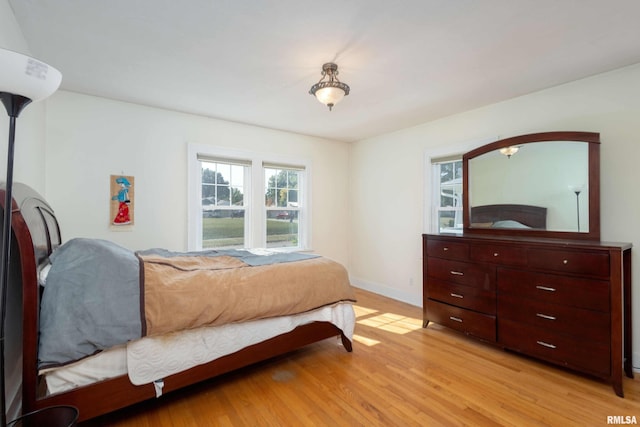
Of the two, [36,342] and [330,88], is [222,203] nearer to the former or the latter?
[330,88]

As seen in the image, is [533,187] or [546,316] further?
[533,187]

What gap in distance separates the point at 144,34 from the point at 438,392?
323 cm

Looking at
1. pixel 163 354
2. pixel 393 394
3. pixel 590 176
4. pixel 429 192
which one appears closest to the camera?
pixel 163 354

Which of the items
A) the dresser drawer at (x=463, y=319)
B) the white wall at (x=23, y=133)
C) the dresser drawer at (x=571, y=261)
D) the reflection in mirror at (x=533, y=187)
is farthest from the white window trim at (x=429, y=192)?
the white wall at (x=23, y=133)

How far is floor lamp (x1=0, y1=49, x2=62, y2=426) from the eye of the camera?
1.14 metres

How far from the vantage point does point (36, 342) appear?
1468mm

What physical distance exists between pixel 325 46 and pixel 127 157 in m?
2.59

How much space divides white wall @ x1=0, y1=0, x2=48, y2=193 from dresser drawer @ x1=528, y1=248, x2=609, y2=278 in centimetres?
380

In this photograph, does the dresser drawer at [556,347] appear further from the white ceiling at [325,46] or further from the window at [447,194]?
the white ceiling at [325,46]

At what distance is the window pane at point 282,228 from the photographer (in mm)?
4531

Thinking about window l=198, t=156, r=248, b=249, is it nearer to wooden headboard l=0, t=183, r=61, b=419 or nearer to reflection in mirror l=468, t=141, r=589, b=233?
wooden headboard l=0, t=183, r=61, b=419

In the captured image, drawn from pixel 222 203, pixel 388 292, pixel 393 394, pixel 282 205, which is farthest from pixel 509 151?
pixel 222 203

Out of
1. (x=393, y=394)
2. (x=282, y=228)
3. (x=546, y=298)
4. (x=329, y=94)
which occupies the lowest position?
(x=393, y=394)

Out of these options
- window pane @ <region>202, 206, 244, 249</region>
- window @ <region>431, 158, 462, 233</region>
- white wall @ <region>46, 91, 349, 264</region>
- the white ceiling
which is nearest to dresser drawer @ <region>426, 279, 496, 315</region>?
window @ <region>431, 158, 462, 233</region>
